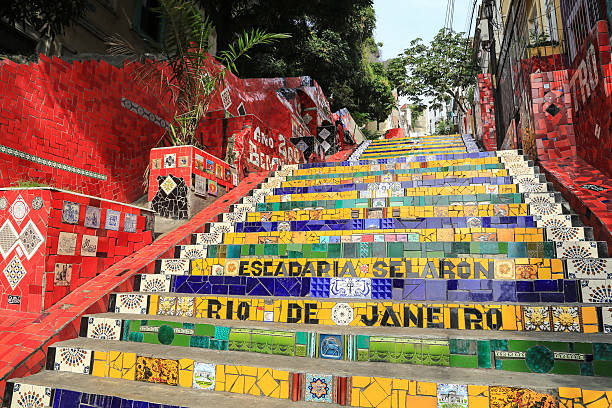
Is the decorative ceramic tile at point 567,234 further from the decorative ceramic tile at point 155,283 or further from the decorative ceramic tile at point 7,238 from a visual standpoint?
the decorative ceramic tile at point 7,238

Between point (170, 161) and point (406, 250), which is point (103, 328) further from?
point (170, 161)

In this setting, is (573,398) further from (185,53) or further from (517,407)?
(185,53)

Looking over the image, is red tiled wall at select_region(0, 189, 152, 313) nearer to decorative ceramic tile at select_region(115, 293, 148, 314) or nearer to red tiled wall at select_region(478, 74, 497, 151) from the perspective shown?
decorative ceramic tile at select_region(115, 293, 148, 314)

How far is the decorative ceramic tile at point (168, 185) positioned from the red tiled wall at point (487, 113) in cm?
735

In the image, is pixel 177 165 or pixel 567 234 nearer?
pixel 567 234

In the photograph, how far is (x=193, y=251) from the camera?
338 centimetres

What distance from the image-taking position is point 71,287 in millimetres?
2885

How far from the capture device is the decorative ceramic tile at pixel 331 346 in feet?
6.59

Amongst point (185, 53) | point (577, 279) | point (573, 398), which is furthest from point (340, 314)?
point (185, 53)

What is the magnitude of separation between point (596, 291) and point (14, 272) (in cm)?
359

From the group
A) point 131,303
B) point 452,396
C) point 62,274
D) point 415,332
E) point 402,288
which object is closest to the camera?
point 452,396

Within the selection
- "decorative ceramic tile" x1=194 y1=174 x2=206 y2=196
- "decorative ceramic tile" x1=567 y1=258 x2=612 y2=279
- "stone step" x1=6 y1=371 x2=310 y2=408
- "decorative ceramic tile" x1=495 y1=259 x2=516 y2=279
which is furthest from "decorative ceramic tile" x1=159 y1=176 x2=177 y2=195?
"decorative ceramic tile" x1=567 y1=258 x2=612 y2=279

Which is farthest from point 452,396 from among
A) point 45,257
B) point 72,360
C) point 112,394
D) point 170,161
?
point 170,161

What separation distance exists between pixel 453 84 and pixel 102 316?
18717 millimetres
